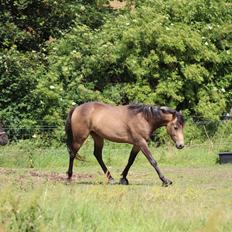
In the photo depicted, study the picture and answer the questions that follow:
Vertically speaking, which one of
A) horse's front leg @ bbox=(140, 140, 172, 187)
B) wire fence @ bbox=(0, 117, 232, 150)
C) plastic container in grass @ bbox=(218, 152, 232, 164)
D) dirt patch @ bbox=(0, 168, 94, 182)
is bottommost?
wire fence @ bbox=(0, 117, 232, 150)

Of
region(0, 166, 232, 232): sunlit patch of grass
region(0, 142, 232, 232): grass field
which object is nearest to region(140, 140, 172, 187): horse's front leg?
region(0, 142, 232, 232): grass field

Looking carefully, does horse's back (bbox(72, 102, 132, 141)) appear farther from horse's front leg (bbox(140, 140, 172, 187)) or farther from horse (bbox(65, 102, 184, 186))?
horse's front leg (bbox(140, 140, 172, 187))

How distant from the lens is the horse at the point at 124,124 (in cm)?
1309

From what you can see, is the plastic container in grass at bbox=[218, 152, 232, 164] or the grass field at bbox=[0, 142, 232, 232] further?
the plastic container in grass at bbox=[218, 152, 232, 164]

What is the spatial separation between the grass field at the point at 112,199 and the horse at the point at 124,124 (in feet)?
2.59

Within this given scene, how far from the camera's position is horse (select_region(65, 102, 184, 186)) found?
13086 mm

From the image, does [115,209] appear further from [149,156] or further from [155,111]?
[155,111]

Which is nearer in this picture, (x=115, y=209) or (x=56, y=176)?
(x=115, y=209)

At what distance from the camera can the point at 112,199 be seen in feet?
29.8

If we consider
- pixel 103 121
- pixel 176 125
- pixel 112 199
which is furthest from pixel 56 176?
pixel 112 199

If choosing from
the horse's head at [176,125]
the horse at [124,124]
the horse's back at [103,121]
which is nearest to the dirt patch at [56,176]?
the horse at [124,124]

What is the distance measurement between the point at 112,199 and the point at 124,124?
4.35 meters

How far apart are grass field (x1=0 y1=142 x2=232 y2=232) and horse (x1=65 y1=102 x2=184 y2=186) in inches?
31.0

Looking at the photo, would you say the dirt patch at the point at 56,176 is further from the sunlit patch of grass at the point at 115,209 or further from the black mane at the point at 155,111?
the sunlit patch of grass at the point at 115,209
